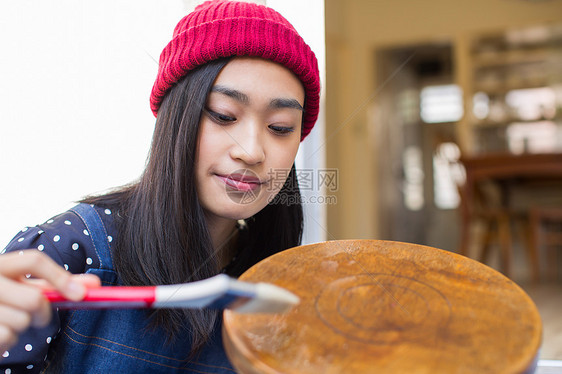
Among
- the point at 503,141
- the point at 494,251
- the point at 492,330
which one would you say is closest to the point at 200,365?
the point at 492,330

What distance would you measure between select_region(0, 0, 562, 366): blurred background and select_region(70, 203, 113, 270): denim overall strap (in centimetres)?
33

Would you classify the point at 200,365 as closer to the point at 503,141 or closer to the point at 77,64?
the point at 77,64

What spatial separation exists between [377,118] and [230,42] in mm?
3494

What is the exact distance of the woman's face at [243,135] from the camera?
752 millimetres

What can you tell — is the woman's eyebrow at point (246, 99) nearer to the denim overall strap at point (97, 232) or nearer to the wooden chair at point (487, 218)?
the denim overall strap at point (97, 232)

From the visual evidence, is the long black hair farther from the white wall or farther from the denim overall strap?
the white wall

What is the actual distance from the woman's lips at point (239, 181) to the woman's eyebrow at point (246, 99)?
123mm

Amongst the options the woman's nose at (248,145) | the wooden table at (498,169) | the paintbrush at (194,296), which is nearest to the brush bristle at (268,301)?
the paintbrush at (194,296)

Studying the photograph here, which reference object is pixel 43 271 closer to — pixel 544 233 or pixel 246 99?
pixel 246 99

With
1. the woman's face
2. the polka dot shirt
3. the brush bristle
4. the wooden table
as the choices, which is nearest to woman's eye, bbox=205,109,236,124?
the woman's face

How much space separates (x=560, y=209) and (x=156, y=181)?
2.40 meters

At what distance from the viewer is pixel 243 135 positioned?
2.47 feet

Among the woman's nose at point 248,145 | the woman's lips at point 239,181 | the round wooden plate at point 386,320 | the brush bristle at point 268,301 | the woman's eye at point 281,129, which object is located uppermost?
the woman's eye at point 281,129

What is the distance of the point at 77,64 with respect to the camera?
1.15 meters
